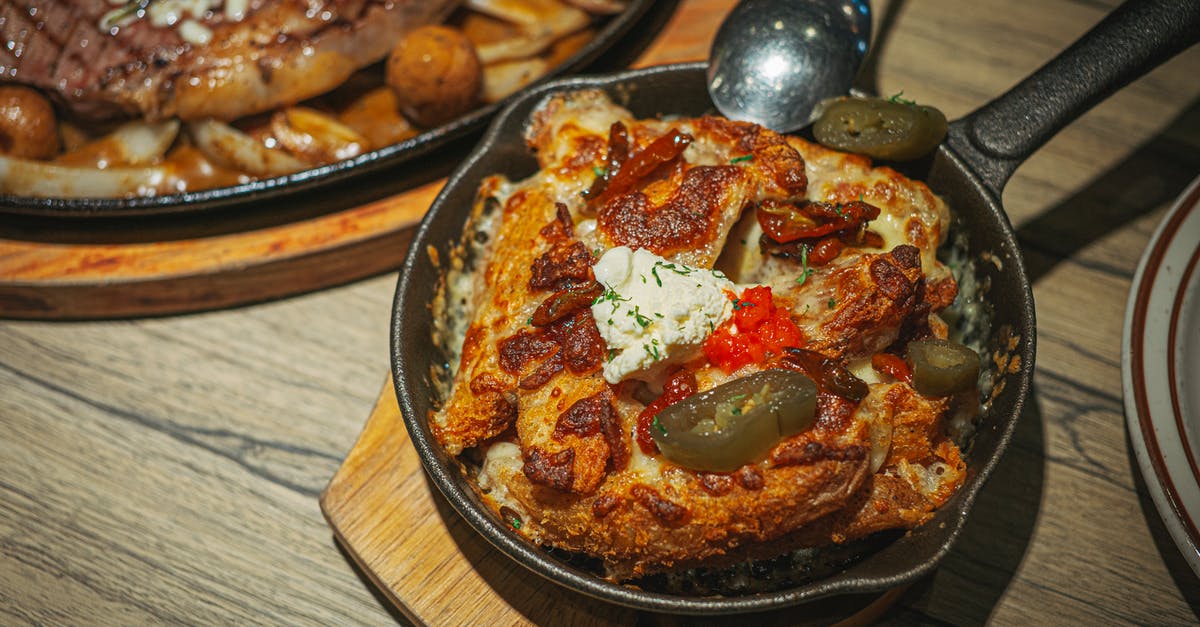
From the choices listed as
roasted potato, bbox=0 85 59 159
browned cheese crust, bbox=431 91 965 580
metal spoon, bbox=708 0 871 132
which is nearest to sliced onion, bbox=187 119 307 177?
roasted potato, bbox=0 85 59 159

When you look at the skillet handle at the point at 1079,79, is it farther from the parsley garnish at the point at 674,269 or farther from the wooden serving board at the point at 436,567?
the wooden serving board at the point at 436,567

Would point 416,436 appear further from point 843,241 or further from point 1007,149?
point 1007,149

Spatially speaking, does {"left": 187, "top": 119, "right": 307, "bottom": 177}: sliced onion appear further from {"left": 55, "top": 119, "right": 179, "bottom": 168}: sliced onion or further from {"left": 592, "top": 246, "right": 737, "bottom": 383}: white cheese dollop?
{"left": 592, "top": 246, "right": 737, "bottom": 383}: white cheese dollop

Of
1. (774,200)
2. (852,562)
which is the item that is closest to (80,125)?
(774,200)

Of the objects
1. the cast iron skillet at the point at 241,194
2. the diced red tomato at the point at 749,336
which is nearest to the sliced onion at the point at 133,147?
the cast iron skillet at the point at 241,194

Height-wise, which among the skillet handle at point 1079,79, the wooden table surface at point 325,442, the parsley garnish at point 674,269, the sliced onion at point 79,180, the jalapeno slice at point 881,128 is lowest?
the wooden table surface at point 325,442

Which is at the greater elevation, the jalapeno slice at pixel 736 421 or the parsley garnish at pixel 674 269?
the parsley garnish at pixel 674 269

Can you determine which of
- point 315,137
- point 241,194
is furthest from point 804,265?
point 315,137
